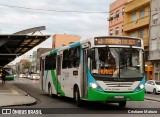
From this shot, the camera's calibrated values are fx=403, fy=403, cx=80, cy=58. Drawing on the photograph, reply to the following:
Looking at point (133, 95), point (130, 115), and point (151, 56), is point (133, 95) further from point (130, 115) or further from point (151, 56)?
point (151, 56)

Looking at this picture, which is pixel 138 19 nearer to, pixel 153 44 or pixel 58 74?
pixel 153 44

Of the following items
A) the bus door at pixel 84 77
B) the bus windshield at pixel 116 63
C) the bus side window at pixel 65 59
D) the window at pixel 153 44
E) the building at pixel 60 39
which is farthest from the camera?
the building at pixel 60 39

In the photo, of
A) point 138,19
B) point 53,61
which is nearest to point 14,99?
point 53,61

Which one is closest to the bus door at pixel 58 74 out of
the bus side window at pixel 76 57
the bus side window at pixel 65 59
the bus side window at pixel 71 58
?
the bus side window at pixel 65 59

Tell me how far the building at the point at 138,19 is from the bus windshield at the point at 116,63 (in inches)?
1502

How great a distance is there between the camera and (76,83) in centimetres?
1800

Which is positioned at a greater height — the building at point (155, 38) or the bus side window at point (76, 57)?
the building at point (155, 38)

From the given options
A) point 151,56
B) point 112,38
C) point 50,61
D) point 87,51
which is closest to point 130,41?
point 112,38

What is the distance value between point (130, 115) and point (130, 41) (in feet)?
11.2

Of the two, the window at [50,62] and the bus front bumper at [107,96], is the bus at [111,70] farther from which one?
the window at [50,62]

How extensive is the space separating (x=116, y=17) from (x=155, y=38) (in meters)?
17.5

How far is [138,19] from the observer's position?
57719mm

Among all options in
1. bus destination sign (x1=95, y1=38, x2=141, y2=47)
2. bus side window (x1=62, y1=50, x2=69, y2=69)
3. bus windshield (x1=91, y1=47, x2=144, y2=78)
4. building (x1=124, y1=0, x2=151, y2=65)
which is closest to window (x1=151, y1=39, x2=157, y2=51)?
building (x1=124, y1=0, x2=151, y2=65)

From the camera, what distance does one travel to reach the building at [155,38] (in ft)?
167
